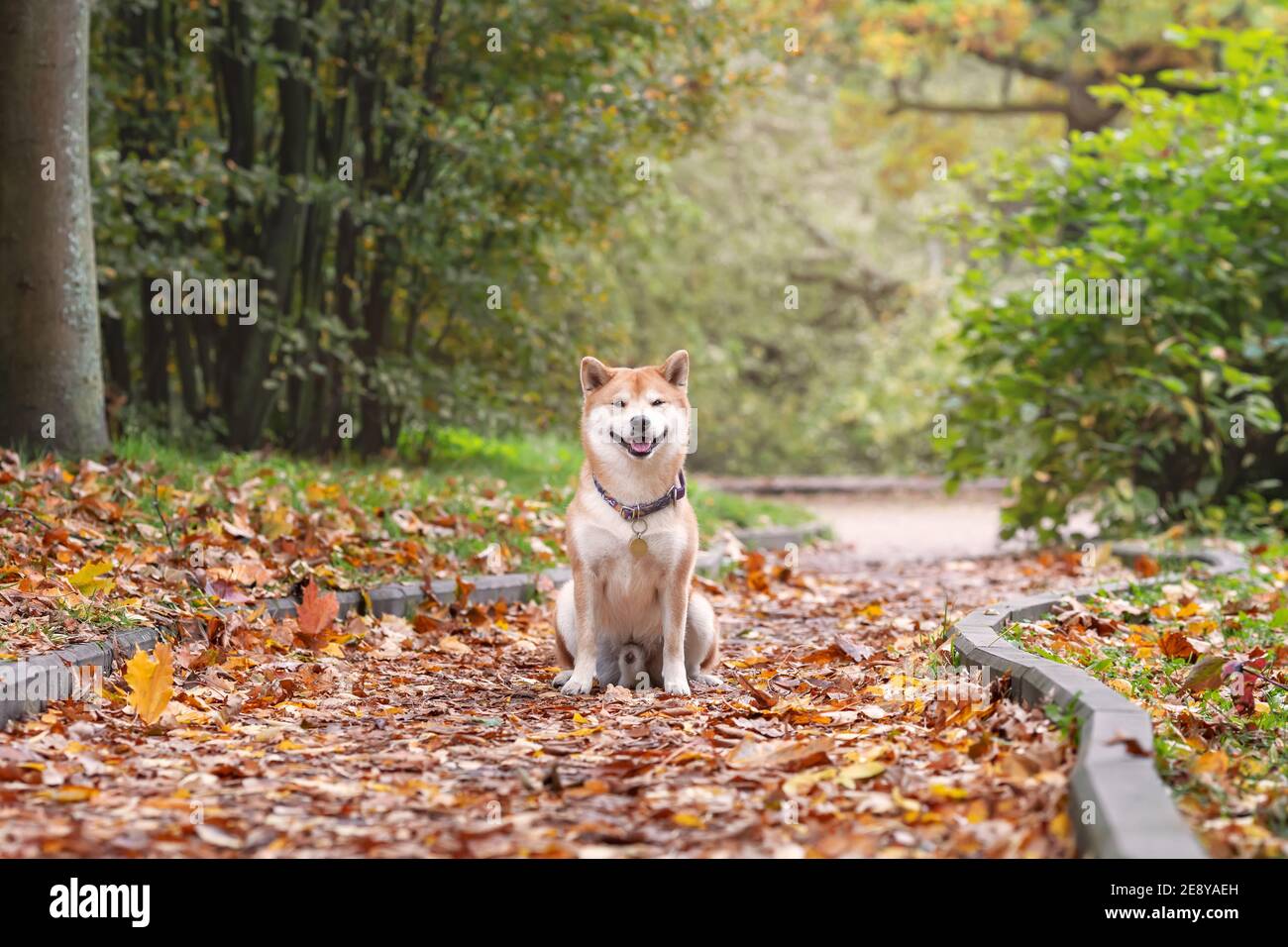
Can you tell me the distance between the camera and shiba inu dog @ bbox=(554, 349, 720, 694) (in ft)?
17.8

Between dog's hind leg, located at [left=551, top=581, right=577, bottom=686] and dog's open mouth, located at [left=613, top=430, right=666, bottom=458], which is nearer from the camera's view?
dog's open mouth, located at [left=613, top=430, right=666, bottom=458]

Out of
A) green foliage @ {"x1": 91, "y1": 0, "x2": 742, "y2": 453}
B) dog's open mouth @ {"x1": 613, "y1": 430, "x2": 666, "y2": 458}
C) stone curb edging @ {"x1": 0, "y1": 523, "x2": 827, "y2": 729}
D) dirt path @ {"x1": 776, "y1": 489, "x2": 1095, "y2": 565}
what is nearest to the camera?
stone curb edging @ {"x1": 0, "y1": 523, "x2": 827, "y2": 729}

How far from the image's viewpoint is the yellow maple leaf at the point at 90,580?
5.62m

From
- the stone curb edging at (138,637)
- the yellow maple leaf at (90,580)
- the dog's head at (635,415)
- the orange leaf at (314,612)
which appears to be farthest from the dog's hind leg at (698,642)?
the yellow maple leaf at (90,580)

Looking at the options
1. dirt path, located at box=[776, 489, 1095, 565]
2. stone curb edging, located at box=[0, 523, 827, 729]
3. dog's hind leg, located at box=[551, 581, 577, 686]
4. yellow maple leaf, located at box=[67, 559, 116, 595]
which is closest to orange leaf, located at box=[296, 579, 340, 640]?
stone curb edging, located at box=[0, 523, 827, 729]

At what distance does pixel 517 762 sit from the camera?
4.17 m

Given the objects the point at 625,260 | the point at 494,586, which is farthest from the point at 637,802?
the point at 625,260

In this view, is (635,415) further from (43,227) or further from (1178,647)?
(43,227)

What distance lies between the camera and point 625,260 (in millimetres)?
20203

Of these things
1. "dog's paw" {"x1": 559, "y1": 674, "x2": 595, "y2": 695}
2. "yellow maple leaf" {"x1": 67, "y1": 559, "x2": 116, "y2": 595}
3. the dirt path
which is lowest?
the dirt path

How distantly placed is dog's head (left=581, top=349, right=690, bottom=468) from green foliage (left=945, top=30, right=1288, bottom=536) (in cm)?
558

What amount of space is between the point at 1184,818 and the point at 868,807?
2.46 ft

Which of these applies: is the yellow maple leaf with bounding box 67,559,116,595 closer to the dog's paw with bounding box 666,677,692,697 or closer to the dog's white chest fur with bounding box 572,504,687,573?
the dog's white chest fur with bounding box 572,504,687,573
